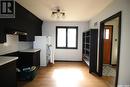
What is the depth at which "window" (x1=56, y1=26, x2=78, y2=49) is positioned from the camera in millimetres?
7211

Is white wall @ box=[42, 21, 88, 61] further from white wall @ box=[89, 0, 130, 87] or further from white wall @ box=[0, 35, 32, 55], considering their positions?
white wall @ box=[89, 0, 130, 87]

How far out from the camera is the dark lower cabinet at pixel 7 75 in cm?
233

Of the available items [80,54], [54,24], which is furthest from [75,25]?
[80,54]

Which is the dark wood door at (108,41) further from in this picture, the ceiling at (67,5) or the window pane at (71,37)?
the ceiling at (67,5)

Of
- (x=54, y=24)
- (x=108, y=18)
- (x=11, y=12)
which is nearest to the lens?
→ (x=11, y=12)

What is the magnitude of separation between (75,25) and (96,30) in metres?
2.54

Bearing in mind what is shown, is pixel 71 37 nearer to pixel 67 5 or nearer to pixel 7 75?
pixel 67 5

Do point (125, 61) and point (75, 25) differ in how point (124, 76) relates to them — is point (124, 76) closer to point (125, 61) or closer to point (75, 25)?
point (125, 61)

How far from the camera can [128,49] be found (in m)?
2.84

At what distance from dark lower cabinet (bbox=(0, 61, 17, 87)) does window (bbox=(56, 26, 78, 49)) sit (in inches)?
179

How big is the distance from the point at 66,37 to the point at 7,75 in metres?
5.02

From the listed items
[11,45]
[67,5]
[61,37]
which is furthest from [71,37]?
[11,45]

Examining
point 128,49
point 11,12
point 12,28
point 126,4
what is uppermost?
point 126,4

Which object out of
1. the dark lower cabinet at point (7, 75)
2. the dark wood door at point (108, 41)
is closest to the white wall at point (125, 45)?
the dark lower cabinet at point (7, 75)
